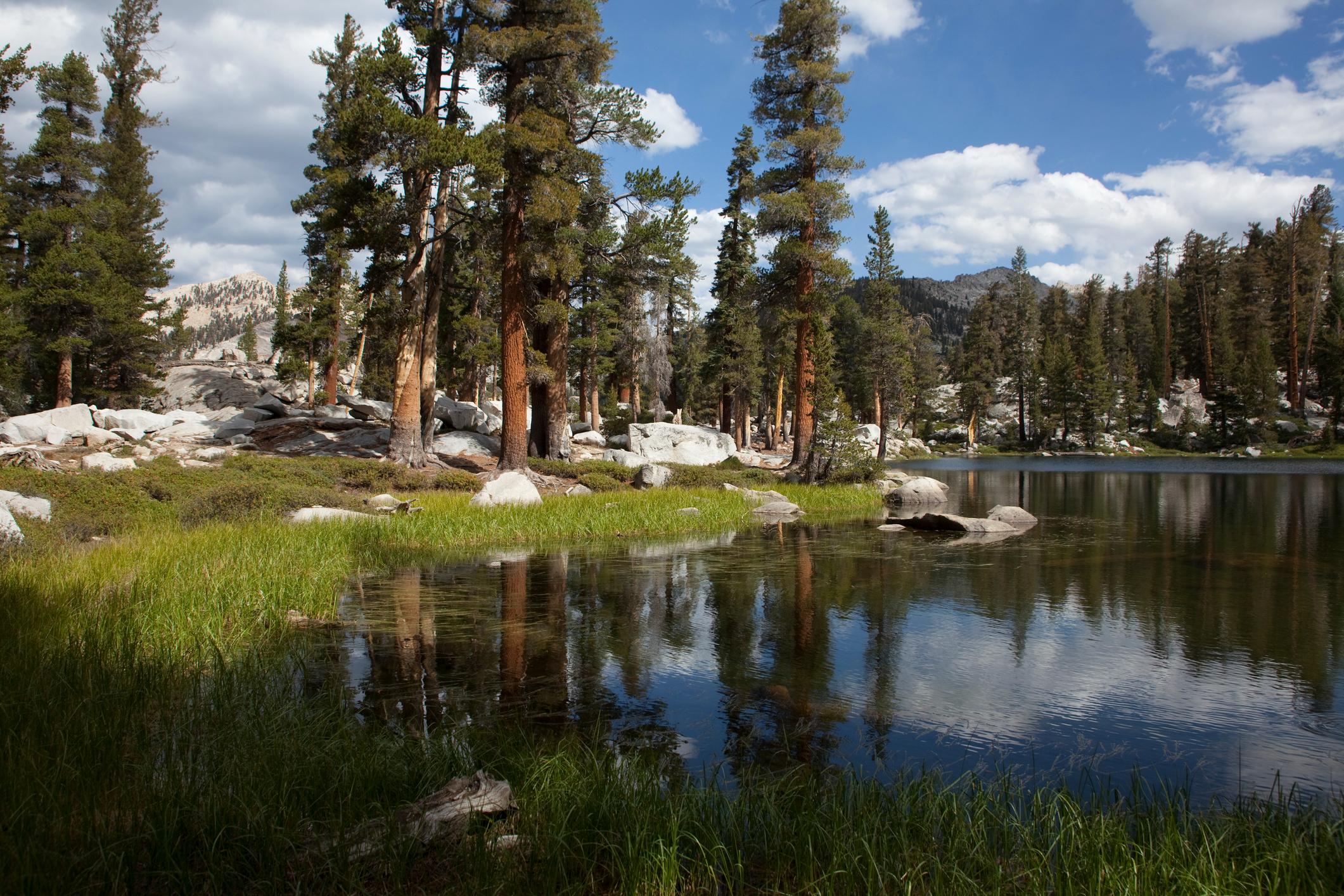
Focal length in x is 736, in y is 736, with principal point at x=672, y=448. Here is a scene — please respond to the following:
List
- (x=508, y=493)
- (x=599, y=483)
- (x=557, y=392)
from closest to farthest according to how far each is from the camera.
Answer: (x=508, y=493), (x=599, y=483), (x=557, y=392)

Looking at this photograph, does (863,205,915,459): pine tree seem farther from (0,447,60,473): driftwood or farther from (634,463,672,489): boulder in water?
(0,447,60,473): driftwood

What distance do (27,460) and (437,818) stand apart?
19.8m

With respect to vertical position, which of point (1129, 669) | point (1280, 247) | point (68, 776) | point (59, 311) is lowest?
point (1129, 669)

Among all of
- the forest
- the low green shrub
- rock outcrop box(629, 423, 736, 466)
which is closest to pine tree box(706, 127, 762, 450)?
the forest

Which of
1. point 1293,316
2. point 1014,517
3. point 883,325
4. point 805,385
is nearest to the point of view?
point 1014,517

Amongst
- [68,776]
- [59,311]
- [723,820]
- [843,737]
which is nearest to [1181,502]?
[843,737]

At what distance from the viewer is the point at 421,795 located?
4.30m

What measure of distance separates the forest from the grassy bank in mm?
15503

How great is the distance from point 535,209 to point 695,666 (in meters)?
15.3

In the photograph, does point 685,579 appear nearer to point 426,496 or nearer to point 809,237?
point 426,496

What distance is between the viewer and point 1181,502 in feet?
86.9

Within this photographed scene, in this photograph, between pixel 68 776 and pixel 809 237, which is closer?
pixel 68 776

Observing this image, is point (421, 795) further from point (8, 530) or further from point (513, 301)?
point (513, 301)

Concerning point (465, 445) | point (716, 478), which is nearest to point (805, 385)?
point (716, 478)
